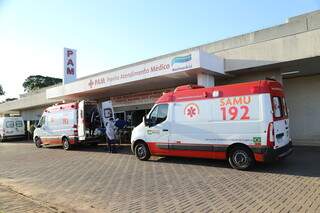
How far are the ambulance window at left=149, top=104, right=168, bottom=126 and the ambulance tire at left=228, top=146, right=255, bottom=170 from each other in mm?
2933

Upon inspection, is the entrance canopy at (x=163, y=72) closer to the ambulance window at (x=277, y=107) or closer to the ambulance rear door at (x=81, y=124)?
the ambulance rear door at (x=81, y=124)

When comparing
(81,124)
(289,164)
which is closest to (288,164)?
(289,164)

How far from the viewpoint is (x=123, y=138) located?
21.0 metres

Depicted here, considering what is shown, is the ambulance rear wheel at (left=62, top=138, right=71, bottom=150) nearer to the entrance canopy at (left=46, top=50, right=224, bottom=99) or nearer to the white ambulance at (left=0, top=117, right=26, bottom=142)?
the entrance canopy at (left=46, top=50, right=224, bottom=99)

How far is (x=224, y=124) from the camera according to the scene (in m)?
10.3

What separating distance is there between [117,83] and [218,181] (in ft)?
33.5

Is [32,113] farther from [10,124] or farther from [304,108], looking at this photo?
[304,108]

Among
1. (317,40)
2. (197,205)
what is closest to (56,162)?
(197,205)

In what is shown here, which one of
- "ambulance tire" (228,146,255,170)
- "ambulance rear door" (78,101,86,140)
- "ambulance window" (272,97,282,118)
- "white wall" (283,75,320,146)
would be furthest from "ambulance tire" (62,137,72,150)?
"ambulance window" (272,97,282,118)

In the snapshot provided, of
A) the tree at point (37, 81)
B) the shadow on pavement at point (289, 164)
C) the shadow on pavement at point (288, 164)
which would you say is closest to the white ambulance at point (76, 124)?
the shadow on pavement at point (288, 164)

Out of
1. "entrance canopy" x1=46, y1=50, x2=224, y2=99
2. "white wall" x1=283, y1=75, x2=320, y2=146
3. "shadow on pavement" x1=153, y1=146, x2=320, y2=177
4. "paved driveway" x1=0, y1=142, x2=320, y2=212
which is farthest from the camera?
"white wall" x1=283, y1=75, x2=320, y2=146

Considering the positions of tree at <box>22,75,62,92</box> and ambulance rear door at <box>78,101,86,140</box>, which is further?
tree at <box>22,75,62,92</box>

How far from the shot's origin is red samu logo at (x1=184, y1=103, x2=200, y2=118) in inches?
435

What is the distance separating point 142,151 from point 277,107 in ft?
17.4
